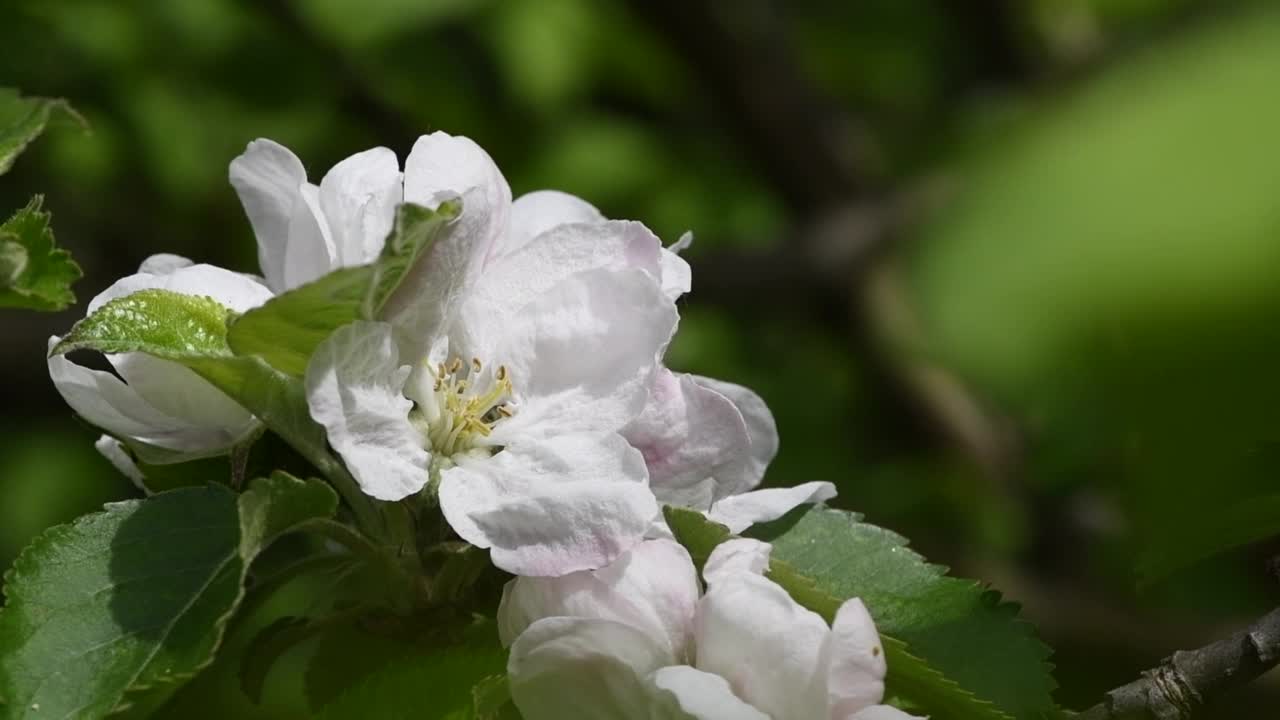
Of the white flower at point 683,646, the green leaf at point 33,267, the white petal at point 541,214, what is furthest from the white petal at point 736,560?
the green leaf at point 33,267

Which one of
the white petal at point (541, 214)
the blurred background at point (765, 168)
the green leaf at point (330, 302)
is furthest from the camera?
the blurred background at point (765, 168)

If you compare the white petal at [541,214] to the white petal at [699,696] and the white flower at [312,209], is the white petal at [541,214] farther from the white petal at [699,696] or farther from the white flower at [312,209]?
the white petal at [699,696]

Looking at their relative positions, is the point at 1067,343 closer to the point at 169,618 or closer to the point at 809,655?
the point at 809,655

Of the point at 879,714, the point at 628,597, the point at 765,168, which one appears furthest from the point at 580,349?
the point at 765,168

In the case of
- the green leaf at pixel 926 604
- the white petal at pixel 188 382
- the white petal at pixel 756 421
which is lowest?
the white petal at pixel 188 382

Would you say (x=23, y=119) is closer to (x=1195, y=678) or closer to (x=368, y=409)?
(x=368, y=409)
